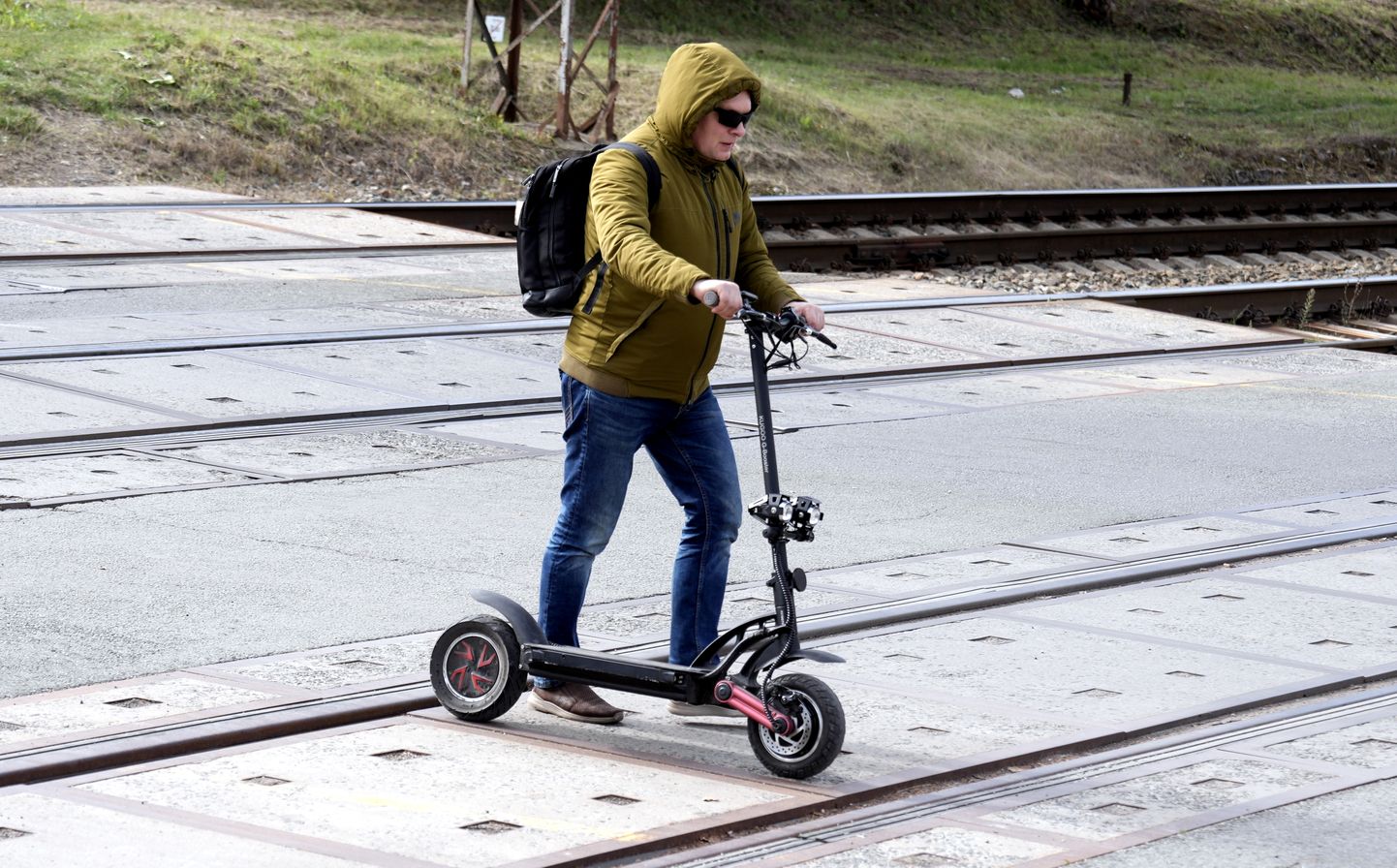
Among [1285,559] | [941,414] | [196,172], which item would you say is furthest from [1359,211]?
[1285,559]

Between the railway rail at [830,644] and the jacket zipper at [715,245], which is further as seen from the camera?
the jacket zipper at [715,245]

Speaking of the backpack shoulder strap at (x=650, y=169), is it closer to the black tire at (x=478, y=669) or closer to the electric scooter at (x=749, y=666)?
the electric scooter at (x=749, y=666)

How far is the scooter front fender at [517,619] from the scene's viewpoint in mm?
5406

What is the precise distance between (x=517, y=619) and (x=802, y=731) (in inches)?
34.7

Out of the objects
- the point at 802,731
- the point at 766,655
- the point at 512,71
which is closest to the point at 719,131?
the point at 766,655

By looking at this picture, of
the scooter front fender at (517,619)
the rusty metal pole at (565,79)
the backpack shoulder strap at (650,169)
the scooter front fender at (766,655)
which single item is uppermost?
the rusty metal pole at (565,79)

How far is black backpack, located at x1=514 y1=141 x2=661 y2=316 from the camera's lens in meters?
5.32

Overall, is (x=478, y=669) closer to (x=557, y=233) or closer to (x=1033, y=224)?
(x=557, y=233)

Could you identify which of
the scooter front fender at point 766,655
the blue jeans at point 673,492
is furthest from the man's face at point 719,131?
the scooter front fender at point 766,655

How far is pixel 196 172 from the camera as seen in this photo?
20.4 meters

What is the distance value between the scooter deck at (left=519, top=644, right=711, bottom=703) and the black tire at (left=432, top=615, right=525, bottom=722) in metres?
0.05

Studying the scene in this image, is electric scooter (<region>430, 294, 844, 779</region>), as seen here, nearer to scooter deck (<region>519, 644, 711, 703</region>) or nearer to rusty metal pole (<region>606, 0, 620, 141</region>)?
scooter deck (<region>519, 644, 711, 703</region>)

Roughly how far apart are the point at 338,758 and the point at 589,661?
0.69 m

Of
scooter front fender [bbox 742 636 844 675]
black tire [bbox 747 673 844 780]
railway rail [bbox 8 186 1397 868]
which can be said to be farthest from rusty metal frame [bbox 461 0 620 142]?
black tire [bbox 747 673 844 780]
